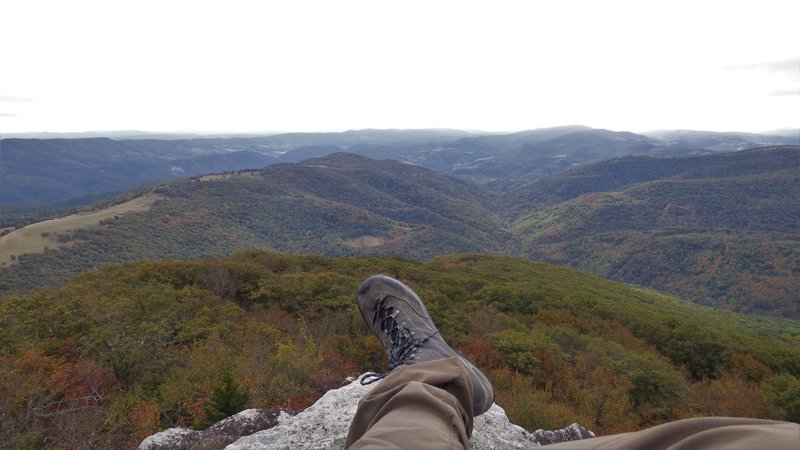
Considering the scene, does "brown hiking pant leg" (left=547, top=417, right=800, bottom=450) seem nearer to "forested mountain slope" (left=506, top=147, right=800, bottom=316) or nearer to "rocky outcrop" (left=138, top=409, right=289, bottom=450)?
"rocky outcrop" (left=138, top=409, right=289, bottom=450)

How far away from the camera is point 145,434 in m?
4.89

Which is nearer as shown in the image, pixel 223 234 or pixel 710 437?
pixel 710 437

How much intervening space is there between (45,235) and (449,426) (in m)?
133

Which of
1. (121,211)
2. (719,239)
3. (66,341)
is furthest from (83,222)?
(719,239)

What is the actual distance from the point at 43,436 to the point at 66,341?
4.94 meters

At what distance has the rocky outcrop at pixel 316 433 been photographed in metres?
4.08

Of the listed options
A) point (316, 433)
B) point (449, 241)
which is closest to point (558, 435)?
point (316, 433)

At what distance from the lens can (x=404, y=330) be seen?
4.52 m

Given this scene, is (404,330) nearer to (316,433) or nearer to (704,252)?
(316,433)

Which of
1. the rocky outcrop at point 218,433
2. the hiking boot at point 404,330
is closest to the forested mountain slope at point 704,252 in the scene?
the hiking boot at point 404,330

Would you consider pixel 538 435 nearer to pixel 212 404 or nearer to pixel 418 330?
pixel 418 330

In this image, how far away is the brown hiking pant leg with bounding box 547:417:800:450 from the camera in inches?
52.0

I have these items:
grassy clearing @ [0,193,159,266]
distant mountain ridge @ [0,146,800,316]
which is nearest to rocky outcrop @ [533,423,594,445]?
distant mountain ridge @ [0,146,800,316]

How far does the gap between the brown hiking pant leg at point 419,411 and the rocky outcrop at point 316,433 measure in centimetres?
173
